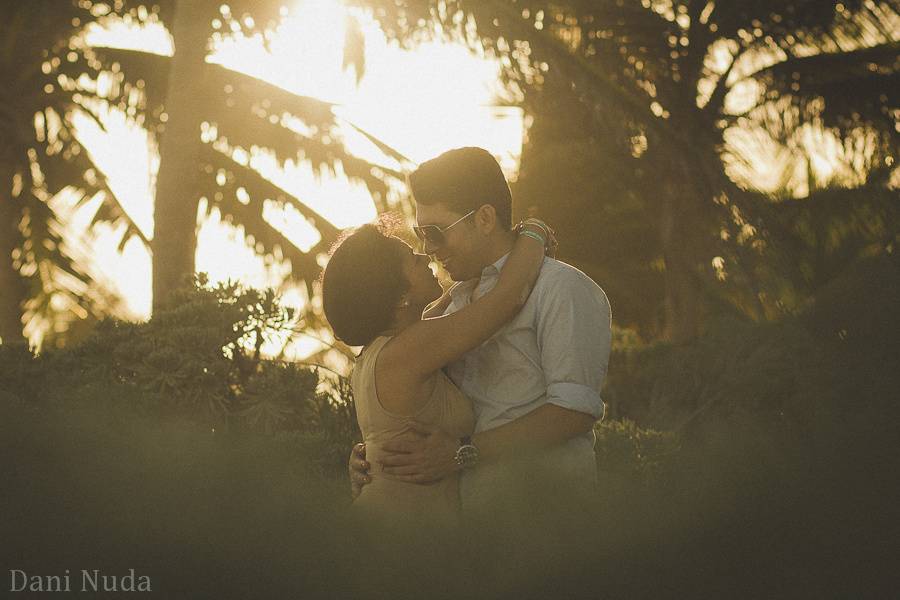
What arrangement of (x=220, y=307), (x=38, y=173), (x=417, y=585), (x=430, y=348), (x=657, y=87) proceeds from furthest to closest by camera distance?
(x=38, y=173), (x=657, y=87), (x=220, y=307), (x=430, y=348), (x=417, y=585)

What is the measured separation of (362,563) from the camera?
1358 mm

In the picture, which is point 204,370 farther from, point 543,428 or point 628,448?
point 543,428

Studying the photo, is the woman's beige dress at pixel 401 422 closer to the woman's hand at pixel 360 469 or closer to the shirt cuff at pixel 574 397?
the woman's hand at pixel 360 469

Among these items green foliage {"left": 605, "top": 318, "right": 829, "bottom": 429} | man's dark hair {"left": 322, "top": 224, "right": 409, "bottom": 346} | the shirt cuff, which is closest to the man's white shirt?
the shirt cuff

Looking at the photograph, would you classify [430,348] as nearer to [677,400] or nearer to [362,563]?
[362,563]

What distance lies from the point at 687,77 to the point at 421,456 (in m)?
11.9

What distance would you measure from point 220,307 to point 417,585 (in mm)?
4870

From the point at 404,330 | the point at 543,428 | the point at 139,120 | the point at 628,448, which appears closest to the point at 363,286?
the point at 404,330

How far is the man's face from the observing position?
3.11m

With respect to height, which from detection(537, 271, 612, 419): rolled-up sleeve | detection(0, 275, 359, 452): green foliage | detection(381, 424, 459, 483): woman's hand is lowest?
detection(0, 275, 359, 452): green foliage

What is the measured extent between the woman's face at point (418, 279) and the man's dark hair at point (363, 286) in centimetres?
2

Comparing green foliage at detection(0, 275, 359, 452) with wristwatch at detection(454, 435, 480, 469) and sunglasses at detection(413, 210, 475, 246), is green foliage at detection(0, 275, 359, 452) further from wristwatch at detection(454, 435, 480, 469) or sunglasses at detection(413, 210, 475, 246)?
wristwatch at detection(454, 435, 480, 469)

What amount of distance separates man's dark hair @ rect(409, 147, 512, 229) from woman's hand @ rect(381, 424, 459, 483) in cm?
71

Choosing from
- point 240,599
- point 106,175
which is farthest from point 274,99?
point 240,599
